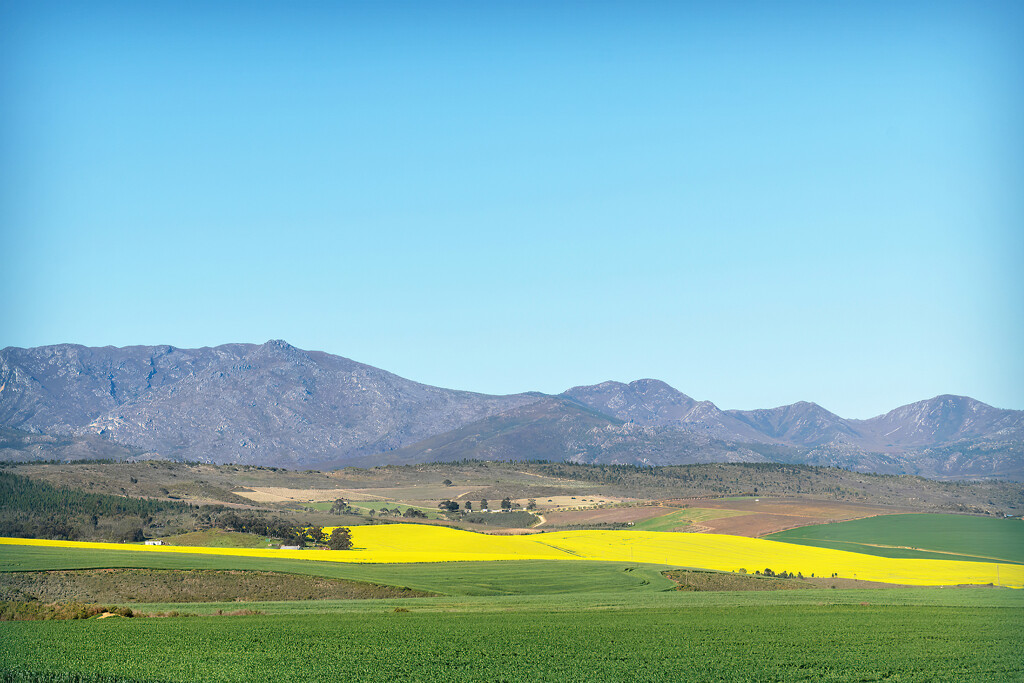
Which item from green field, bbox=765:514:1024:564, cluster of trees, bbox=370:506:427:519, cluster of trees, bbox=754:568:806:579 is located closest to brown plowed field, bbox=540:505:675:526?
cluster of trees, bbox=370:506:427:519

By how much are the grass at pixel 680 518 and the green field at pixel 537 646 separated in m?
86.3

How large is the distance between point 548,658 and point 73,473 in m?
134

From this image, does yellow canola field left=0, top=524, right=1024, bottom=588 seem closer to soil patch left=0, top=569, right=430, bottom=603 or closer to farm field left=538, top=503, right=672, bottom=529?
soil patch left=0, top=569, right=430, bottom=603

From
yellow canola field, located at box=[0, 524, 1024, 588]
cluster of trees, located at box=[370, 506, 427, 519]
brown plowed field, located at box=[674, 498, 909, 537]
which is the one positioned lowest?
cluster of trees, located at box=[370, 506, 427, 519]

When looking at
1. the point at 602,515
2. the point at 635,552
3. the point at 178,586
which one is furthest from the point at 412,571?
the point at 602,515

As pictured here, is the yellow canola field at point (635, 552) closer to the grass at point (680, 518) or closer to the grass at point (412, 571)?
the grass at point (412, 571)

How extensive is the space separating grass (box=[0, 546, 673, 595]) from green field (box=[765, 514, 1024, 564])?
44365mm

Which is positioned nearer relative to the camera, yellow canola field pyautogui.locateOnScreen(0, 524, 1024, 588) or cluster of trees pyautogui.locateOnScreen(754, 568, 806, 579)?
cluster of trees pyautogui.locateOnScreen(754, 568, 806, 579)

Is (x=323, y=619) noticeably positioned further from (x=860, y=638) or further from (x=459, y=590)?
(x=860, y=638)

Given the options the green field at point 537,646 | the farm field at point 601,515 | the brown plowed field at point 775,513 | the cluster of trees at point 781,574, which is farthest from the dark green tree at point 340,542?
the brown plowed field at point 775,513

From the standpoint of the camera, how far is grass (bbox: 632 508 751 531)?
132500 mm

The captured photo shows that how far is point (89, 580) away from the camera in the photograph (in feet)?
186

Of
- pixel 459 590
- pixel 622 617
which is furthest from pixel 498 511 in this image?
pixel 622 617

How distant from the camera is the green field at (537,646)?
30.0 metres
